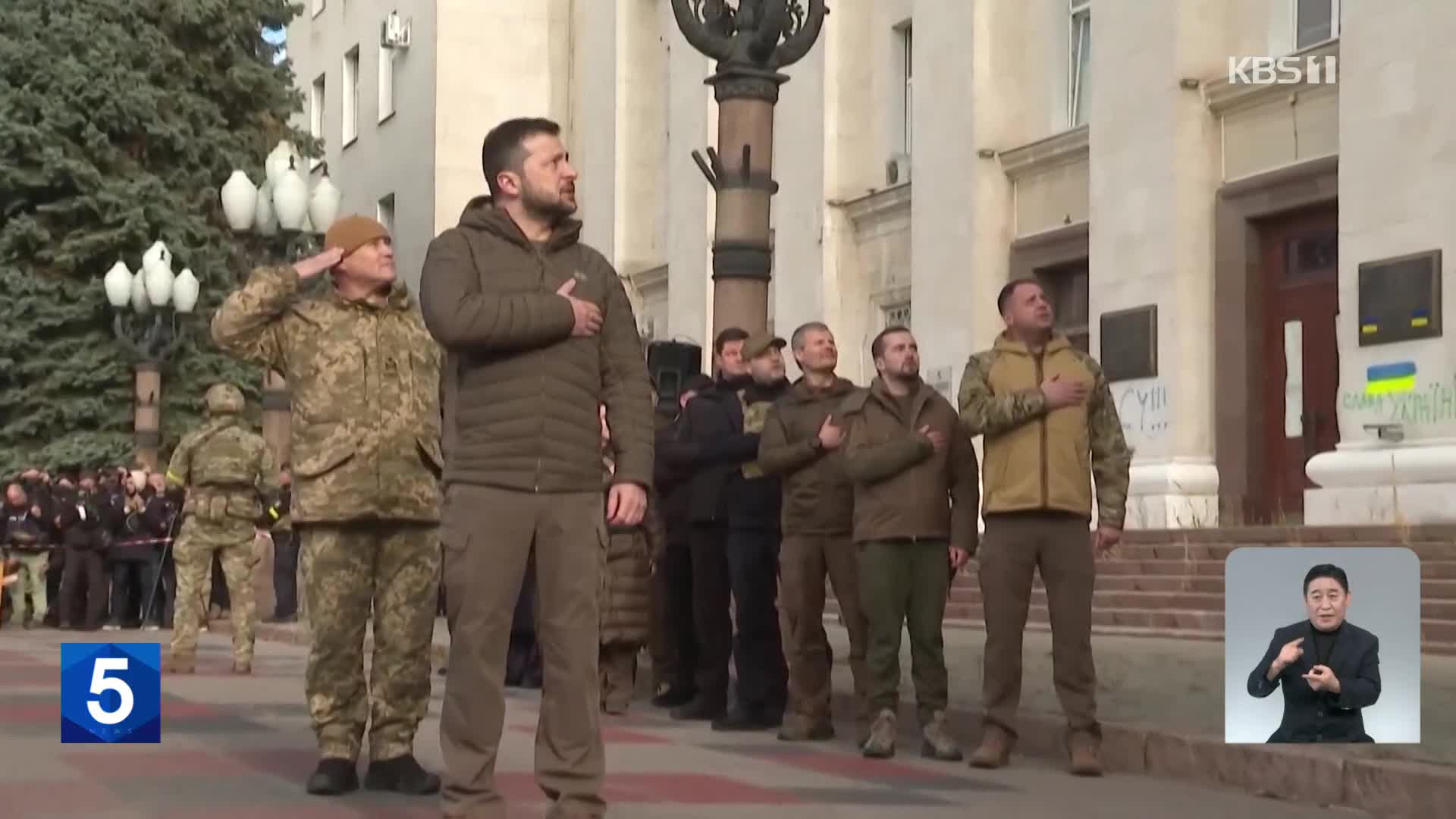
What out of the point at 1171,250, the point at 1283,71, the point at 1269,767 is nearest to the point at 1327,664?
the point at 1269,767

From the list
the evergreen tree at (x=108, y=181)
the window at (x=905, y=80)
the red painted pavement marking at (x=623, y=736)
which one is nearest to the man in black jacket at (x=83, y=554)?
the evergreen tree at (x=108, y=181)

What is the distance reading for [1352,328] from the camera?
67.3 ft

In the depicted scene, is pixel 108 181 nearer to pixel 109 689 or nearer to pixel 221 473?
pixel 221 473

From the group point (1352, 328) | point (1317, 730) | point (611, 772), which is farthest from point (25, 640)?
point (1317, 730)

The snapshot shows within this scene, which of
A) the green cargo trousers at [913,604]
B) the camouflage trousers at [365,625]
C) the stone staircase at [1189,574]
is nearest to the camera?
the camouflage trousers at [365,625]

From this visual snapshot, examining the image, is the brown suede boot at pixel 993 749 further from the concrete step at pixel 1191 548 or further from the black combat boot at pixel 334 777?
the concrete step at pixel 1191 548

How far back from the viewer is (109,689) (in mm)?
10172

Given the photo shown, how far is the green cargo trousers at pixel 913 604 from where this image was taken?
11.4m

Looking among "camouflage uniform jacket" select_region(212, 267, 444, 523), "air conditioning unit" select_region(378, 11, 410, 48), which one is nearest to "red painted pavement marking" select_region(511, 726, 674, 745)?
"camouflage uniform jacket" select_region(212, 267, 444, 523)

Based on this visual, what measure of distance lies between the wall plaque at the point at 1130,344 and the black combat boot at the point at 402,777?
48.9ft

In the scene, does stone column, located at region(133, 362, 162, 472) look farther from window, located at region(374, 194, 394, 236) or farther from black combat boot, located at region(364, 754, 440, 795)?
black combat boot, located at region(364, 754, 440, 795)

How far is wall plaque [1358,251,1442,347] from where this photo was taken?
64.0 feet

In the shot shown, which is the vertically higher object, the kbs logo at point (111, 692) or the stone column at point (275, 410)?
the stone column at point (275, 410)

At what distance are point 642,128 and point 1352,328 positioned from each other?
17.8 meters
